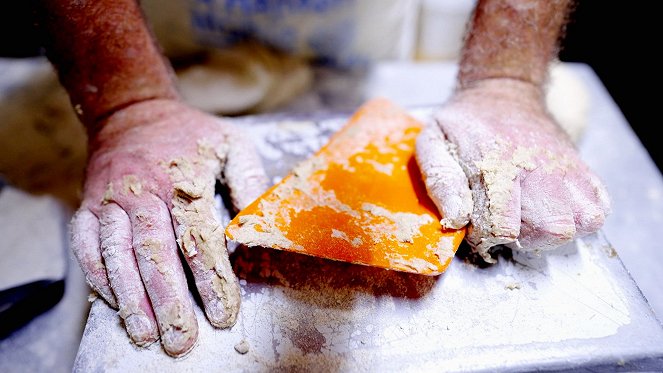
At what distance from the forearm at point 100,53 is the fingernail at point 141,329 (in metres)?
0.59

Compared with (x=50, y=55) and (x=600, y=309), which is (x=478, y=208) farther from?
(x=50, y=55)

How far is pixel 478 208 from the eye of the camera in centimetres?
100

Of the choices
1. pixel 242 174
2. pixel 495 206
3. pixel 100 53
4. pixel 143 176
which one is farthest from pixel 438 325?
pixel 100 53

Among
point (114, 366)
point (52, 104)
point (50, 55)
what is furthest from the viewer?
point (52, 104)

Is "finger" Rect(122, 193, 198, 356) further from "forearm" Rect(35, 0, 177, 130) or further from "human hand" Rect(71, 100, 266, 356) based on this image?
"forearm" Rect(35, 0, 177, 130)

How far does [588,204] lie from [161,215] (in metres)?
0.91

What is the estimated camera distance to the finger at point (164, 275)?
0.92 meters

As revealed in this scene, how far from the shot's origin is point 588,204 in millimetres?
1003

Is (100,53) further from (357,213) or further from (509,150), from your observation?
(509,150)

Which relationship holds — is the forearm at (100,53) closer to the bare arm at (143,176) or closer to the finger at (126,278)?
the bare arm at (143,176)

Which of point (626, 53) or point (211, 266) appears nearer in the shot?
point (211, 266)

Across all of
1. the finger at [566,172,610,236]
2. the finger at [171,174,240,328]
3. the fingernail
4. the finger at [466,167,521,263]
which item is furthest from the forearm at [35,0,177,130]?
the finger at [566,172,610,236]

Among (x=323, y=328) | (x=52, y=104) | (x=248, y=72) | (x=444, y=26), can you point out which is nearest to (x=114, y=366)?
(x=323, y=328)

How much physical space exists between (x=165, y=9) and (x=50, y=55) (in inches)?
24.1
